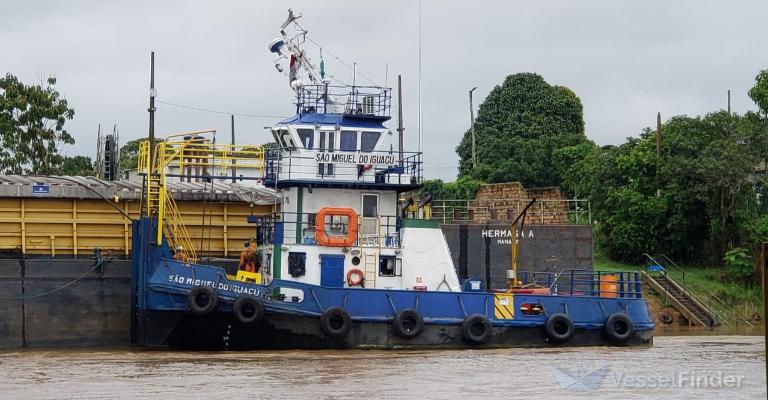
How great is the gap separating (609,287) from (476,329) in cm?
381

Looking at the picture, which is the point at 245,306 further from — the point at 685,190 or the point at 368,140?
the point at 685,190

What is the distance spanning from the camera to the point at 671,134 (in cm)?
4244

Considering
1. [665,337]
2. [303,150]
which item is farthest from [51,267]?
[665,337]

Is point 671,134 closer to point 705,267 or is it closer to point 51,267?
point 705,267

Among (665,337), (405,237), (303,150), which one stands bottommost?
(665,337)

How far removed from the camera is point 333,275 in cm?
2475

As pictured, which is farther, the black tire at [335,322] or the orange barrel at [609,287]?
the orange barrel at [609,287]

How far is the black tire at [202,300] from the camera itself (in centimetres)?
2364

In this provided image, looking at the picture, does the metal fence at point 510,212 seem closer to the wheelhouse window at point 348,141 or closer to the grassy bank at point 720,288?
the grassy bank at point 720,288

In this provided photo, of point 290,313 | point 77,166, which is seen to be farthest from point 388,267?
point 77,166

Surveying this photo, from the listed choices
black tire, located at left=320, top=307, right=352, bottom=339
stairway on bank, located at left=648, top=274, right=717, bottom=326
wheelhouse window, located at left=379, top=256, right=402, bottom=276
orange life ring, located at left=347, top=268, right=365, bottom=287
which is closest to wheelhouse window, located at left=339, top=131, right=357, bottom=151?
wheelhouse window, located at left=379, top=256, right=402, bottom=276

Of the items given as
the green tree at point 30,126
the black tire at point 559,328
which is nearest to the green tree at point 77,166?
the green tree at point 30,126

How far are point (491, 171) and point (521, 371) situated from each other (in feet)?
A: 103

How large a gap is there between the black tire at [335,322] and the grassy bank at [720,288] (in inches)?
676
